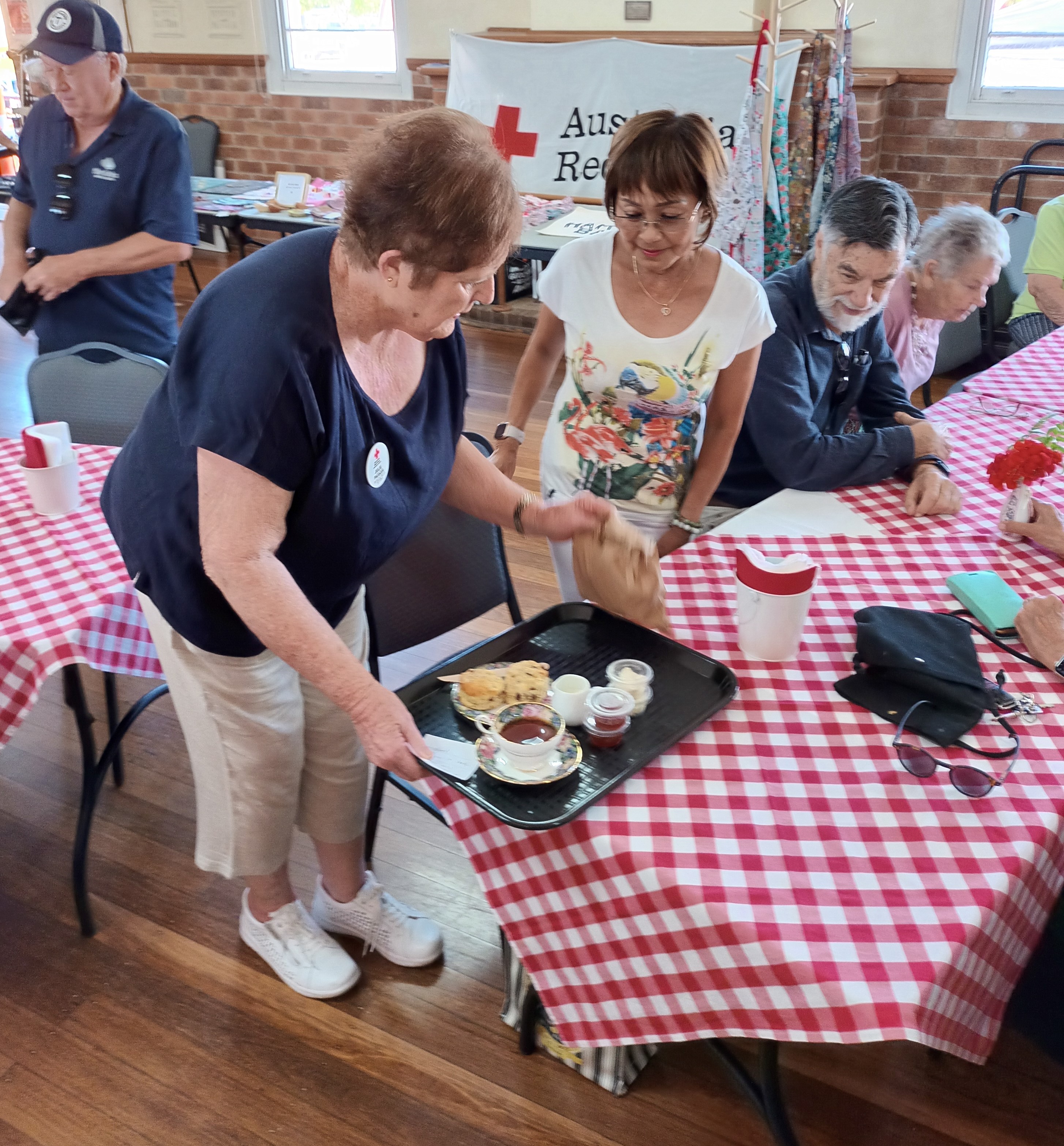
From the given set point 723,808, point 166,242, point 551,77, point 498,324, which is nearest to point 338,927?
point 723,808

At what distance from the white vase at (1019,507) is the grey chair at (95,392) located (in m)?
1.84

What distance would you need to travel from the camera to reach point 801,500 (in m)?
2.04

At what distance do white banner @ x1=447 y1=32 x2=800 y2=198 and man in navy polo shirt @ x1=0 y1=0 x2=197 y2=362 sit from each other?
9.42 feet

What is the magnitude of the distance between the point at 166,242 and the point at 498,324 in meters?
3.38

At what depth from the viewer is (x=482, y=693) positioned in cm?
137

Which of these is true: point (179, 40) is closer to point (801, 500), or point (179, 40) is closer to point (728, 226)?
point (728, 226)

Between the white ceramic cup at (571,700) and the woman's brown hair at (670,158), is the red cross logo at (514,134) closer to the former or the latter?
the woman's brown hair at (670,158)

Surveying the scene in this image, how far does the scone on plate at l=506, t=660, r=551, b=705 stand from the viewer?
4.52ft

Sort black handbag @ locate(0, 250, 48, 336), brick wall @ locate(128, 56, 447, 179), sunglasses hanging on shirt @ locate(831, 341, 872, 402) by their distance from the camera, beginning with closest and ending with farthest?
sunglasses hanging on shirt @ locate(831, 341, 872, 402), black handbag @ locate(0, 250, 48, 336), brick wall @ locate(128, 56, 447, 179)

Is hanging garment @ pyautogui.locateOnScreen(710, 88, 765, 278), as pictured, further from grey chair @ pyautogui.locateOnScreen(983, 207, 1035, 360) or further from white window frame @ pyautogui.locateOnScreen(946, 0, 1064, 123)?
white window frame @ pyautogui.locateOnScreen(946, 0, 1064, 123)

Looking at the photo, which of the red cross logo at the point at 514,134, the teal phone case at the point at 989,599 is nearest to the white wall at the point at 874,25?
the red cross logo at the point at 514,134

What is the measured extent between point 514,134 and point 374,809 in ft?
15.6

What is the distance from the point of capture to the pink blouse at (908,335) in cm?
243

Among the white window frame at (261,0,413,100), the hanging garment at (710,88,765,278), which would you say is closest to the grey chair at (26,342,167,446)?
the hanging garment at (710,88,765,278)
